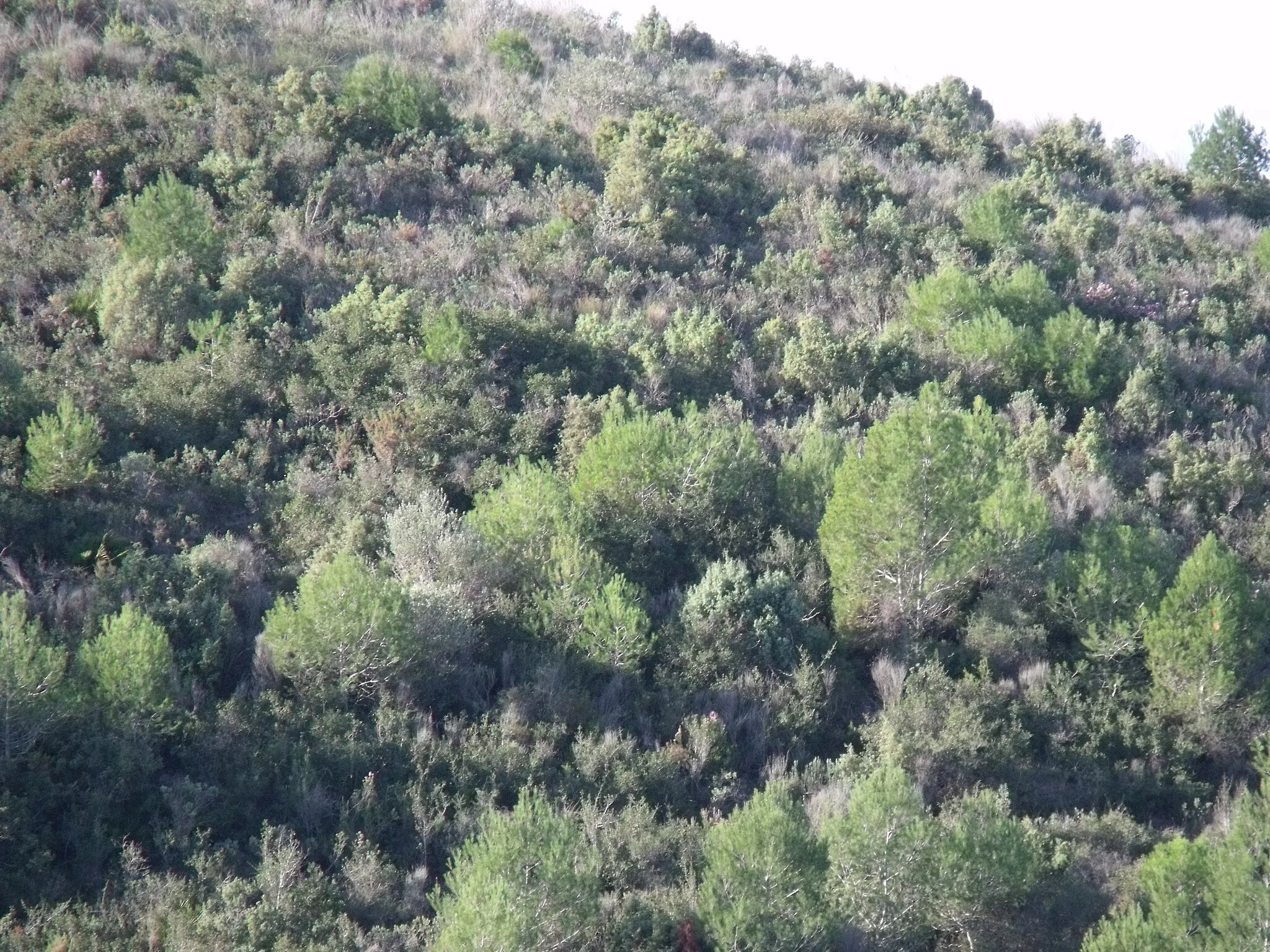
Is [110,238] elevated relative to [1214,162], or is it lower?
lower

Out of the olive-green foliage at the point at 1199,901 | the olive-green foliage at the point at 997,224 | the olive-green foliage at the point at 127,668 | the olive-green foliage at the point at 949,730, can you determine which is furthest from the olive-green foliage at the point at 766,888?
the olive-green foliage at the point at 997,224

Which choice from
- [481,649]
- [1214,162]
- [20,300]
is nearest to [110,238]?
[20,300]

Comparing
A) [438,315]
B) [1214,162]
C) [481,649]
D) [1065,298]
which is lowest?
[481,649]

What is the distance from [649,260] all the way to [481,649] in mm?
7343

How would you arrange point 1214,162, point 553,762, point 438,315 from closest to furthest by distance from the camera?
point 553,762
point 438,315
point 1214,162

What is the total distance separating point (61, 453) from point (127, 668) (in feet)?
10.1

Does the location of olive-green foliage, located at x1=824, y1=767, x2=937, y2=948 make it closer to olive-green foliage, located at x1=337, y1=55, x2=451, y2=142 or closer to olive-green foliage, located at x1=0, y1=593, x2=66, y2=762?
olive-green foliage, located at x1=0, y1=593, x2=66, y2=762

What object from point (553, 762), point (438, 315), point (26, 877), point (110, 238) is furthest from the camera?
point (110, 238)

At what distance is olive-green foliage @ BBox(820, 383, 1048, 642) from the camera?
35.7ft

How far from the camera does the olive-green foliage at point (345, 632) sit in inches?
394

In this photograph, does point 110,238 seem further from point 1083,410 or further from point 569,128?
point 1083,410

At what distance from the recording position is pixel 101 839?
8961 mm

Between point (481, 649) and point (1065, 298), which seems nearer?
point (481, 649)

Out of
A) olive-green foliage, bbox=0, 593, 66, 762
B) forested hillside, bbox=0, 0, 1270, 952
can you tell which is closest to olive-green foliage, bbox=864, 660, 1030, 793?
forested hillside, bbox=0, 0, 1270, 952
